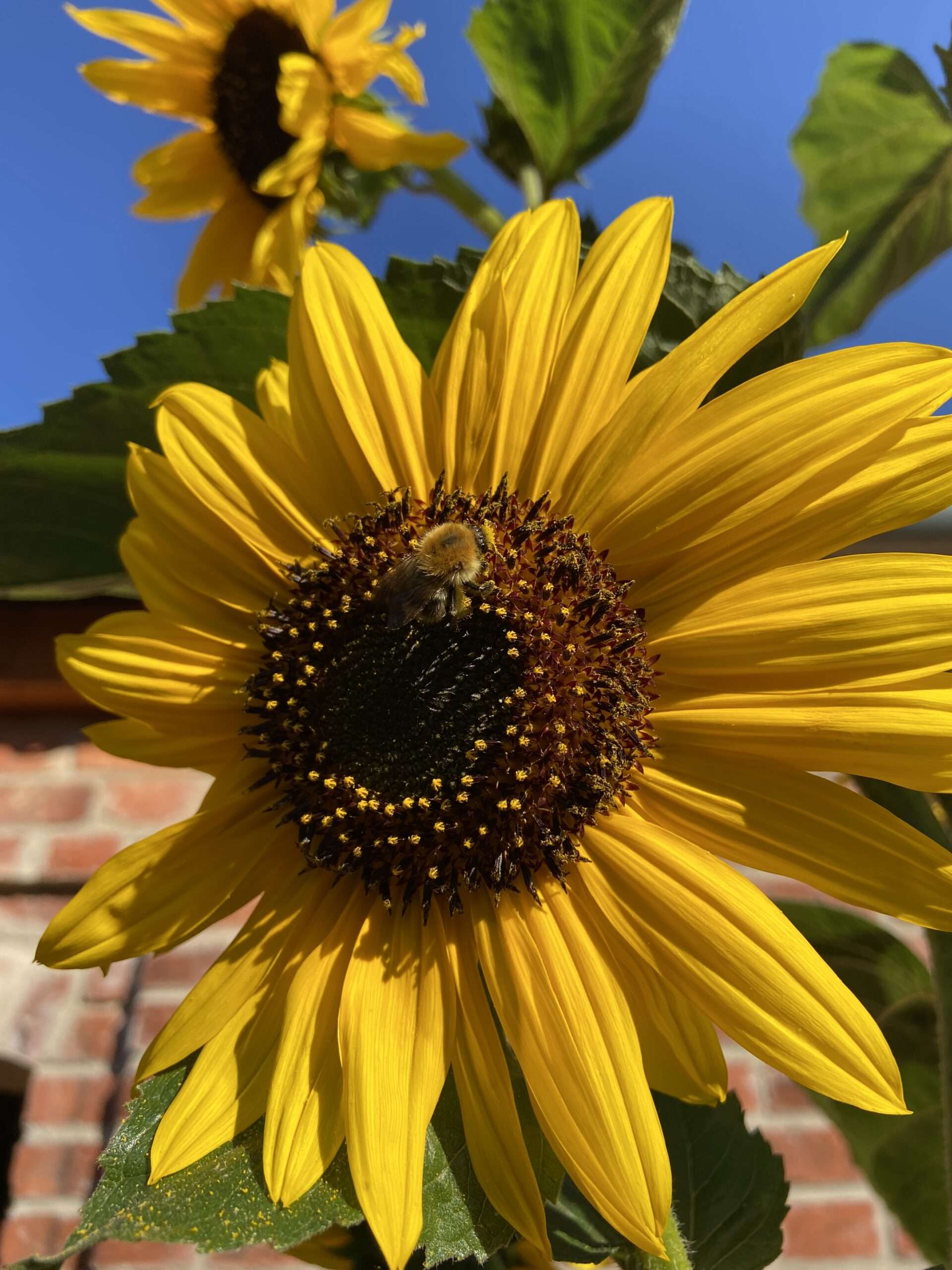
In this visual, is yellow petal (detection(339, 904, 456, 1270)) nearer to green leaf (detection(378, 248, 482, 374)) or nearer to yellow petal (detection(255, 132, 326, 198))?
green leaf (detection(378, 248, 482, 374))

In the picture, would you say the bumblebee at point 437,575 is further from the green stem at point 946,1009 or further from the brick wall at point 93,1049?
the brick wall at point 93,1049

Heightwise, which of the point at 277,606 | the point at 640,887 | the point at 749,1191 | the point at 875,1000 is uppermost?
the point at 277,606

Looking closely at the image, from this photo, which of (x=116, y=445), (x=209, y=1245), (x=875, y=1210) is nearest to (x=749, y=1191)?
(x=209, y=1245)

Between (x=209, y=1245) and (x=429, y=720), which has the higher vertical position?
(x=429, y=720)

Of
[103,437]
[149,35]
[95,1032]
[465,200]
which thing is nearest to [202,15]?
[149,35]

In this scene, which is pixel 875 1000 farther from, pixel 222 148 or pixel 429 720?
pixel 222 148

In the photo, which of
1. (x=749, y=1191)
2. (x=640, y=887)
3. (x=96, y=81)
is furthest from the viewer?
(x=96, y=81)

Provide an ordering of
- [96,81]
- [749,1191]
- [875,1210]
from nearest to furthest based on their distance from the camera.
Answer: [749,1191] < [96,81] < [875,1210]

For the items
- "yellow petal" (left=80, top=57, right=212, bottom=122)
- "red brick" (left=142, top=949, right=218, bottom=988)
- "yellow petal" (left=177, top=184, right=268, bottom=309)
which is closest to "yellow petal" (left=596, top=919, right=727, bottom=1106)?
"yellow petal" (left=177, top=184, right=268, bottom=309)

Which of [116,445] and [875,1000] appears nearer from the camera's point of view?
[116,445]
